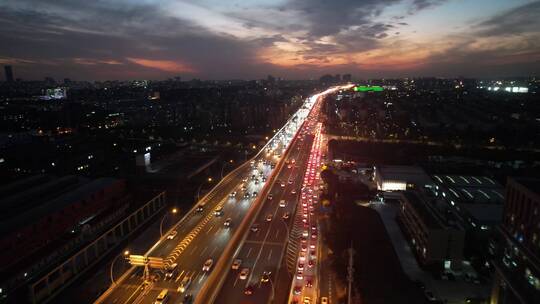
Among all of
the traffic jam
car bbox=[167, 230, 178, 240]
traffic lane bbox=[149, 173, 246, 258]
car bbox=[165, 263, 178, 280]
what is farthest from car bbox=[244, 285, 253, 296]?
car bbox=[167, 230, 178, 240]

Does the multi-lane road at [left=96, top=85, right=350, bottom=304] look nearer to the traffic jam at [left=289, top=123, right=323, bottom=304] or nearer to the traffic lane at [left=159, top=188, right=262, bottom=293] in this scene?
the traffic lane at [left=159, top=188, right=262, bottom=293]

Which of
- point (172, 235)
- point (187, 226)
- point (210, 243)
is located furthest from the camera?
point (187, 226)

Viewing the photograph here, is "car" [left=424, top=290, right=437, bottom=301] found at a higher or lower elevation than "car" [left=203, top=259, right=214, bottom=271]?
lower

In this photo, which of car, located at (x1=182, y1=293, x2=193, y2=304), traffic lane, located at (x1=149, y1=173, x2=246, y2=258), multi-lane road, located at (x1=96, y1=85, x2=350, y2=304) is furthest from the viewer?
traffic lane, located at (x1=149, y1=173, x2=246, y2=258)

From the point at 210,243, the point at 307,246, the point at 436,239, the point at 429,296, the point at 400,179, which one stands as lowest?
the point at 429,296

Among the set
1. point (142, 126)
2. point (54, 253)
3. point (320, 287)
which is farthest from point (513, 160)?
point (142, 126)

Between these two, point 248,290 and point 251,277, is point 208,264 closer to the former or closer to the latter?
point 251,277

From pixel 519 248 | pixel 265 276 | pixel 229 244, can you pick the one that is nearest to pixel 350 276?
pixel 265 276
